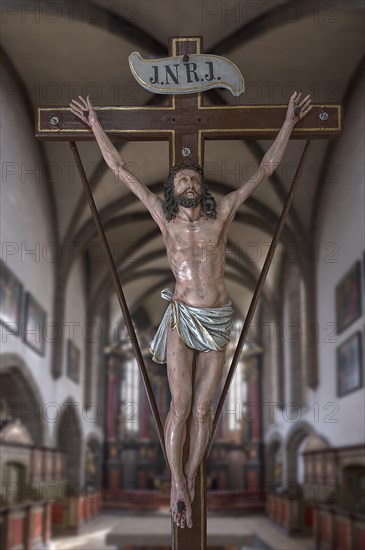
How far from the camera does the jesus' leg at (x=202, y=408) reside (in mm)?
3686

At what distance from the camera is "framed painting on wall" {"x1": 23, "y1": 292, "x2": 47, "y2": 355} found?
46.3 ft

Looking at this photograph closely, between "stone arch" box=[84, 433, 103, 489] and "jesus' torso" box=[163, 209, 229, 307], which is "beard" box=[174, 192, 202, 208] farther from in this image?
"stone arch" box=[84, 433, 103, 489]

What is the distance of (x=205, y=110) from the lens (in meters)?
4.12

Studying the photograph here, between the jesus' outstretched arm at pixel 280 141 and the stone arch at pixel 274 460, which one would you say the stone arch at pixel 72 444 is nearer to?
the stone arch at pixel 274 460

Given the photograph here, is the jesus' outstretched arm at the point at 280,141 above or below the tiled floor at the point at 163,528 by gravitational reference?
above

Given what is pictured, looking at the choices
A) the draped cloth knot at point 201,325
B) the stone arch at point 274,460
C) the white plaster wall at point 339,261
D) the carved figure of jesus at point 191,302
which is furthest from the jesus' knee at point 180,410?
the stone arch at point 274,460

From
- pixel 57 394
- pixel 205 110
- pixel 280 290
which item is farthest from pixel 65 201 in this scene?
pixel 205 110

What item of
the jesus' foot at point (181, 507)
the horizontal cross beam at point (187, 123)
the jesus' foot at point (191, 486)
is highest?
the horizontal cross beam at point (187, 123)

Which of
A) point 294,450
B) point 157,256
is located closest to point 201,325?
point 294,450

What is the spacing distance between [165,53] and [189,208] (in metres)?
9.20

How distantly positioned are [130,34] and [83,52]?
0.89 m

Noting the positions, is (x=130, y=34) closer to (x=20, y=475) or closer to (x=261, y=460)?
(x=20, y=475)

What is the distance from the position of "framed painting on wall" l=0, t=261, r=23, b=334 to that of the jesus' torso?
8571mm

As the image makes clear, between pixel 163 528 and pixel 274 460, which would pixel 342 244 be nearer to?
pixel 163 528
